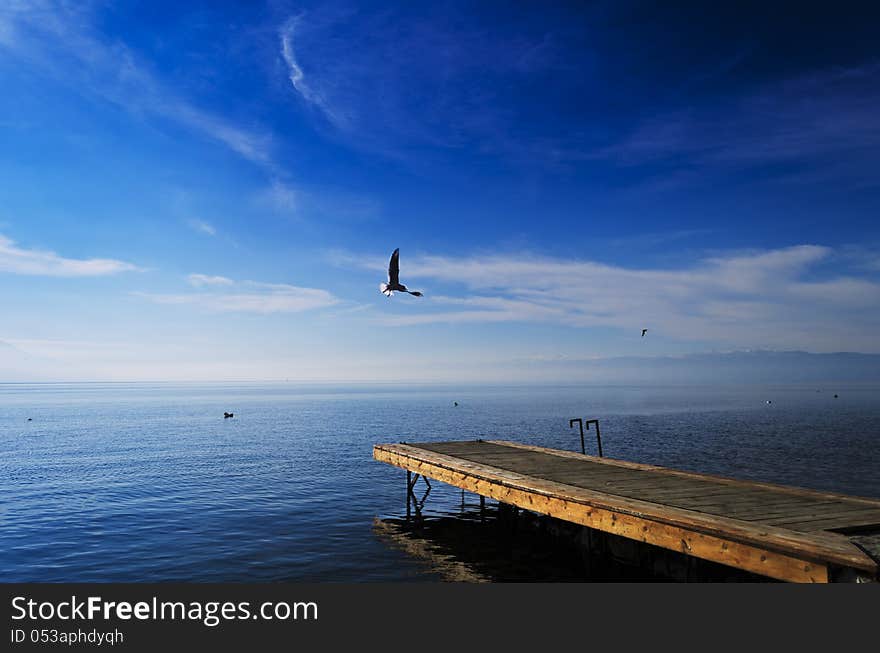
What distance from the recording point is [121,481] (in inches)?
1117

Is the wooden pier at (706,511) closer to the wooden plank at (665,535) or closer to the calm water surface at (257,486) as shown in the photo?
the wooden plank at (665,535)

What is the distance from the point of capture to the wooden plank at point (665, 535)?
7820 millimetres

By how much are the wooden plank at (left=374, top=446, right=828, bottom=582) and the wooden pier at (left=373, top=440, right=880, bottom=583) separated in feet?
0.05

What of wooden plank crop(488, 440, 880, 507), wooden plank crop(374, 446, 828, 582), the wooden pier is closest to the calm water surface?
wooden plank crop(374, 446, 828, 582)

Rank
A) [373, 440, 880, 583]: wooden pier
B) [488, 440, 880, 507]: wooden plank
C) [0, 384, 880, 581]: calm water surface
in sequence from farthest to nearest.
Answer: [0, 384, 880, 581]: calm water surface < [488, 440, 880, 507]: wooden plank < [373, 440, 880, 583]: wooden pier

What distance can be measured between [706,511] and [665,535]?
3.57 feet

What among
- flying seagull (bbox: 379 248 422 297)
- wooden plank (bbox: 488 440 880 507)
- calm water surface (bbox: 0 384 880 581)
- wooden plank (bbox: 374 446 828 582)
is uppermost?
flying seagull (bbox: 379 248 422 297)

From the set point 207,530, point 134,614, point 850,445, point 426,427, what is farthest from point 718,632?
point 426,427

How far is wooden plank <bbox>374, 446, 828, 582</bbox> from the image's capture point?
782cm

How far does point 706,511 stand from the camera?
10.2m

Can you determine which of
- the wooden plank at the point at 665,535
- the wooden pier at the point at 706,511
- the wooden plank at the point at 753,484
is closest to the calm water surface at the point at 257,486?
the wooden plank at the point at 665,535

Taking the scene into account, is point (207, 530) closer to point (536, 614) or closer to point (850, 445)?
point (536, 614)

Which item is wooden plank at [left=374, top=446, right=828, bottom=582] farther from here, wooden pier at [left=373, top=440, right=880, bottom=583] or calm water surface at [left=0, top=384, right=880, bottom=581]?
calm water surface at [left=0, top=384, right=880, bottom=581]

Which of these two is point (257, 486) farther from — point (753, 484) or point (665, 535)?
point (665, 535)
